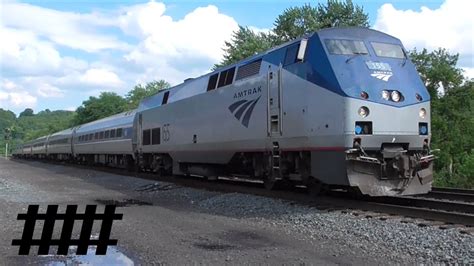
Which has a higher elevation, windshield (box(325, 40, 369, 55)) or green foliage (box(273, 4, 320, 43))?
green foliage (box(273, 4, 320, 43))

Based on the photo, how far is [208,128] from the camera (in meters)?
16.4

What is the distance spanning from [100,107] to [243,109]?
94.8m

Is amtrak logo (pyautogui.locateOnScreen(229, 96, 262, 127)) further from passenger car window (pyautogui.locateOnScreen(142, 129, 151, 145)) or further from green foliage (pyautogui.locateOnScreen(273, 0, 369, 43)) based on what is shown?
green foliage (pyautogui.locateOnScreen(273, 0, 369, 43))

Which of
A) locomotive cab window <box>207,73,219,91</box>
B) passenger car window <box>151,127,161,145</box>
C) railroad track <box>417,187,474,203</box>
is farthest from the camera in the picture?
passenger car window <box>151,127,161,145</box>

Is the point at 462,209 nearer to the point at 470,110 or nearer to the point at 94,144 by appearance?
the point at 94,144

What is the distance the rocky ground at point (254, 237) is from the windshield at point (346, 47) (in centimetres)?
346

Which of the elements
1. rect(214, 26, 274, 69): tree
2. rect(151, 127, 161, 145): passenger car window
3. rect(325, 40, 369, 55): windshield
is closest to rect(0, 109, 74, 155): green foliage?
rect(214, 26, 274, 69): tree

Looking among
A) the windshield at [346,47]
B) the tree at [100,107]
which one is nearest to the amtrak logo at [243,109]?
the windshield at [346,47]

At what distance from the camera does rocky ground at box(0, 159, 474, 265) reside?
6.86 metres

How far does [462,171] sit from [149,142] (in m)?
14.5

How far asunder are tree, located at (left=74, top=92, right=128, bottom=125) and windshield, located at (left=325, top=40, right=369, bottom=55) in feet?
306

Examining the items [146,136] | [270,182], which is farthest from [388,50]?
[146,136]

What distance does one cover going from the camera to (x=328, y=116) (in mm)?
10766

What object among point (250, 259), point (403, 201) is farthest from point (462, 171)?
point (250, 259)
